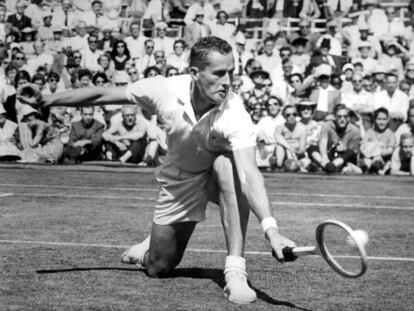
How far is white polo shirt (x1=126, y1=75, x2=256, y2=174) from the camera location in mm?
6746

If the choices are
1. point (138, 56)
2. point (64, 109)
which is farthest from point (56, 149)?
point (138, 56)

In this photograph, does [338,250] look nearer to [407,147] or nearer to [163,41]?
[407,147]

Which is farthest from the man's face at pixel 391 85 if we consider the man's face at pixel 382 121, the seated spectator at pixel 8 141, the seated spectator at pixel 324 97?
the seated spectator at pixel 8 141

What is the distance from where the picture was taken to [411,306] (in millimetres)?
6488

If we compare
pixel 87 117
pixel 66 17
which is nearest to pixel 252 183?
pixel 87 117

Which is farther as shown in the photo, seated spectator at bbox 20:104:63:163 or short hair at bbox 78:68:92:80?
short hair at bbox 78:68:92:80

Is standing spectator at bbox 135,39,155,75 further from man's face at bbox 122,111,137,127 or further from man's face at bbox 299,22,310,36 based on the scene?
man's face at bbox 299,22,310,36

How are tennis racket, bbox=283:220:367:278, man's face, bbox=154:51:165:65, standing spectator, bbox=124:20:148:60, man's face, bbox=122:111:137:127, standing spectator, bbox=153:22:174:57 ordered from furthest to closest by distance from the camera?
1. standing spectator, bbox=124:20:148:60
2. standing spectator, bbox=153:22:174:57
3. man's face, bbox=154:51:165:65
4. man's face, bbox=122:111:137:127
5. tennis racket, bbox=283:220:367:278

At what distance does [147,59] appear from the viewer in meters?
21.4

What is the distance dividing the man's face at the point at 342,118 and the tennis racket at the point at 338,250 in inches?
315

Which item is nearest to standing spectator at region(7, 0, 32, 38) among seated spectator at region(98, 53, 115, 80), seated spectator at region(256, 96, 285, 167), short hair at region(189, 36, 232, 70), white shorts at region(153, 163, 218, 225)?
seated spectator at region(98, 53, 115, 80)

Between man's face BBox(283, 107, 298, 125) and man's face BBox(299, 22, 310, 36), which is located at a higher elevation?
man's face BBox(299, 22, 310, 36)

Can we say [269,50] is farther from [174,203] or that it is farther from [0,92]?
[174,203]

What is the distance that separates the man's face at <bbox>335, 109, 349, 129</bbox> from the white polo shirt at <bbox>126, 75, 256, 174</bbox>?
10988 mm
